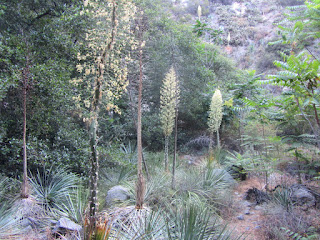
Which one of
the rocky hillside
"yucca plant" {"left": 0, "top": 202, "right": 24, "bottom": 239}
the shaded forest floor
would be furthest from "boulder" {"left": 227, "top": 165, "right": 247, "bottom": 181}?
the rocky hillside

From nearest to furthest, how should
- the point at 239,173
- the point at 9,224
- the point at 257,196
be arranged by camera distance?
1. the point at 9,224
2. the point at 257,196
3. the point at 239,173

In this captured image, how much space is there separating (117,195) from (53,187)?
4.59 ft

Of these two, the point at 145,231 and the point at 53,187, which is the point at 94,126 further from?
the point at 53,187

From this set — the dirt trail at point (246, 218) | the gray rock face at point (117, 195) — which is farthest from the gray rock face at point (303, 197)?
the gray rock face at point (117, 195)

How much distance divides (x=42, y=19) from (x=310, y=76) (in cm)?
710

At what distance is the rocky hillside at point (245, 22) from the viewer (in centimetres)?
2238

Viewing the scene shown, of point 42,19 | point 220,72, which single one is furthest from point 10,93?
point 220,72

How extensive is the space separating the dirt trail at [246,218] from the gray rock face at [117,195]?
88.9 inches

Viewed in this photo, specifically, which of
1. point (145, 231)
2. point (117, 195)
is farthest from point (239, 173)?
point (145, 231)

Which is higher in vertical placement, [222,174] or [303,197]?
[222,174]

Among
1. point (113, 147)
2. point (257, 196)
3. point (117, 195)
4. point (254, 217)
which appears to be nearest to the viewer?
point (117, 195)

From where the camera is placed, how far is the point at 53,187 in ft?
17.1

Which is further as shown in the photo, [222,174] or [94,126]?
[222,174]

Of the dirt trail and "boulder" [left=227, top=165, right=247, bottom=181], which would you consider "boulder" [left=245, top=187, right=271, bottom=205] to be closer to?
the dirt trail
